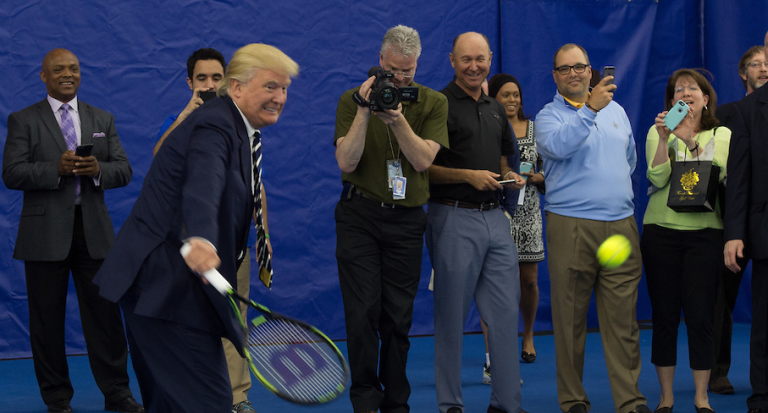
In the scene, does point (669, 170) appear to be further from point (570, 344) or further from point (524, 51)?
point (524, 51)

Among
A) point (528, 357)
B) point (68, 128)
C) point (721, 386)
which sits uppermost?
point (68, 128)

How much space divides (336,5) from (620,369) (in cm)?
374

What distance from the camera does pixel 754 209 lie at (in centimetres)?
368

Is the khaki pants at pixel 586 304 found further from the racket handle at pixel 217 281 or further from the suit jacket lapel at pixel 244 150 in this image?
the racket handle at pixel 217 281

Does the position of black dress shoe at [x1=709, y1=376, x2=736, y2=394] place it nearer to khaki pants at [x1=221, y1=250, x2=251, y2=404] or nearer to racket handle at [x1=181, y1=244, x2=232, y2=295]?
khaki pants at [x1=221, y1=250, x2=251, y2=404]

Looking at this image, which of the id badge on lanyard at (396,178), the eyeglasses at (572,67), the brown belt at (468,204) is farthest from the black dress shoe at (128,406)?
the eyeglasses at (572,67)

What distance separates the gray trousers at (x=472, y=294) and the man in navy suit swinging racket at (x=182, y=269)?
1669 mm

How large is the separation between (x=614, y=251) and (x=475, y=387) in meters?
1.38

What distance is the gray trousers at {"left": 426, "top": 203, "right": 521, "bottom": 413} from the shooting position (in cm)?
392

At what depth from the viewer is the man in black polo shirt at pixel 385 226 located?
12.2 ft

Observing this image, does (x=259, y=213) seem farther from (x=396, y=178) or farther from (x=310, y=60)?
(x=310, y=60)

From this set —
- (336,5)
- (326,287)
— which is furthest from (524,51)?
(326,287)

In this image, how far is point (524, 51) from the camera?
269 inches

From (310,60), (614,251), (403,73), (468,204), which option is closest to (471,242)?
(468,204)
